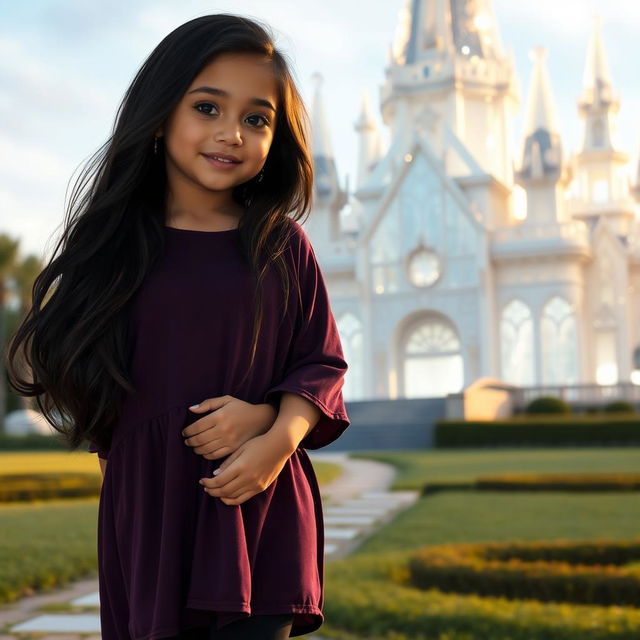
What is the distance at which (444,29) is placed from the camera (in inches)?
1559

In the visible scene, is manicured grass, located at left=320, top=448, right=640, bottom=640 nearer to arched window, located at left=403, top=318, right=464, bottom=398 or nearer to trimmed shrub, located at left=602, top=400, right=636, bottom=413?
trimmed shrub, located at left=602, top=400, right=636, bottom=413

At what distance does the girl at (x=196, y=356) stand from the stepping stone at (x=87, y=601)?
340cm

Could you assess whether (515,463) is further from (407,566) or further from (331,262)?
(331,262)

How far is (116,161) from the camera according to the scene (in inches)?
87.7

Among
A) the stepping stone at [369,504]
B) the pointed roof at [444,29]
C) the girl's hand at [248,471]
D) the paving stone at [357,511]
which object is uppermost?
the pointed roof at [444,29]

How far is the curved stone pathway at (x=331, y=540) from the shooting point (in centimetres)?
475

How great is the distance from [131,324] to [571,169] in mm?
37205

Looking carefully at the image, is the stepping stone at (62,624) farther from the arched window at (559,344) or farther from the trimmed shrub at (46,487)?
the arched window at (559,344)

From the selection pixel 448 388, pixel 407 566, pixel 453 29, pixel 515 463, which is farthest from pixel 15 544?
pixel 453 29

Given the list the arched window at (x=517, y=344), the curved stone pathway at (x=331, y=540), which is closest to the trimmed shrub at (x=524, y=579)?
the curved stone pathway at (x=331, y=540)

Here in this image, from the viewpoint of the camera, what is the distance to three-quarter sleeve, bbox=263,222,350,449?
6.89 ft

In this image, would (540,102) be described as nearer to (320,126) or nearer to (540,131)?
(540,131)

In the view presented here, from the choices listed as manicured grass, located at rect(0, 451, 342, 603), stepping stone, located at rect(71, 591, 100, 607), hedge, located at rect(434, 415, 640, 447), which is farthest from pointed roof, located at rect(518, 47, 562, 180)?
stepping stone, located at rect(71, 591, 100, 607)

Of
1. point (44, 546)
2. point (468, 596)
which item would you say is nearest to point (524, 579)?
point (468, 596)
